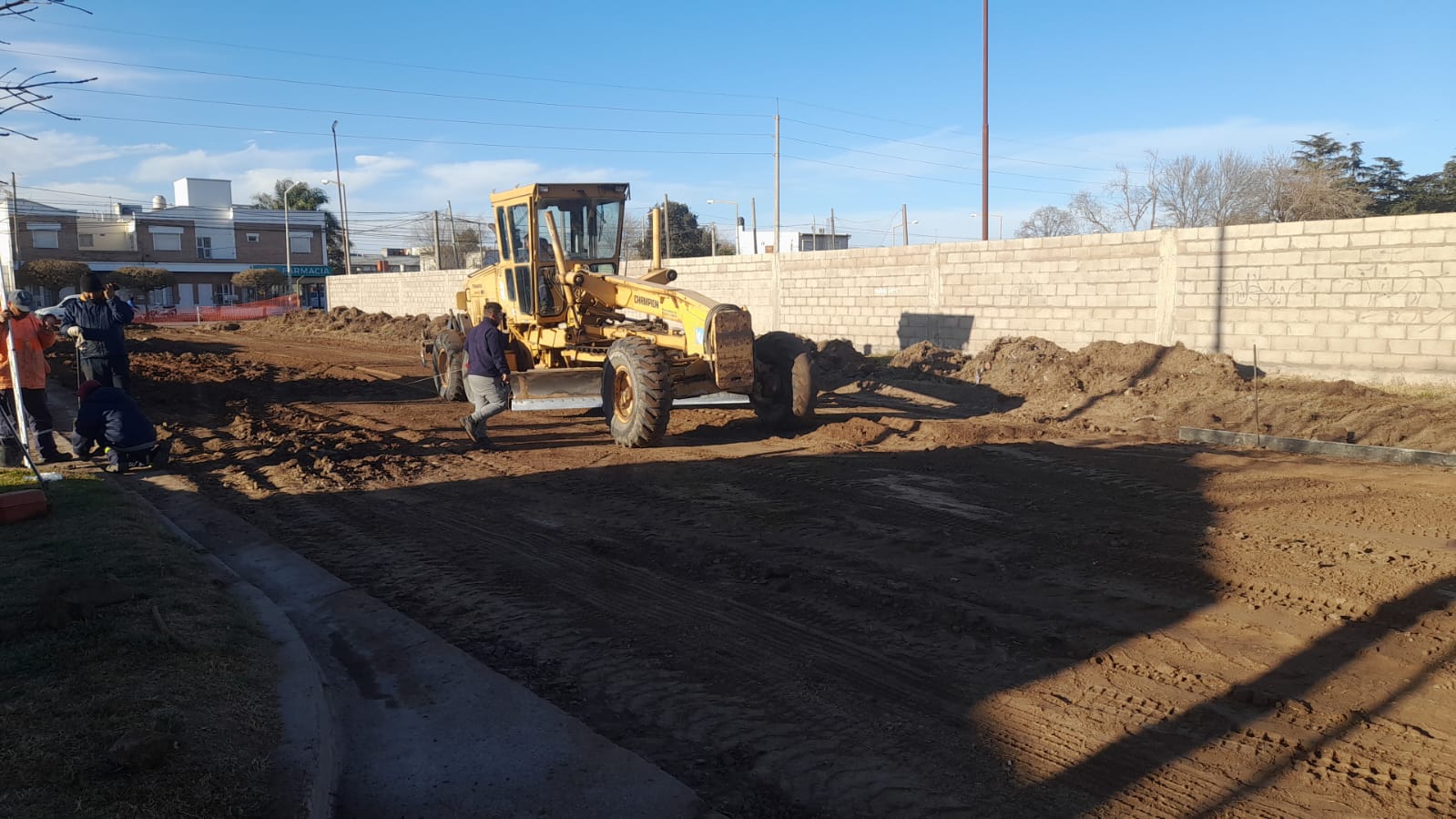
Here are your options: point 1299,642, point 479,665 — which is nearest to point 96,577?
point 479,665

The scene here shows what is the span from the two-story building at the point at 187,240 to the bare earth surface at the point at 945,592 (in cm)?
5324

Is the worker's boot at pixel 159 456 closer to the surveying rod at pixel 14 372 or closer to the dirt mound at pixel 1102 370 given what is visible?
the surveying rod at pixel 14 372

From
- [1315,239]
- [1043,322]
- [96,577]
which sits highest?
[1315,239]

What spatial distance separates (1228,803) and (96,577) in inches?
239

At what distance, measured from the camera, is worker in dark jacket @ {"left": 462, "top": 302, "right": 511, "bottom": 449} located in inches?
440

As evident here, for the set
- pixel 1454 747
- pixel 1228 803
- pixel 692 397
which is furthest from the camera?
pixel 692 397

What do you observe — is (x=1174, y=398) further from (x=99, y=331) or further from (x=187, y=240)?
(x=187, y=240)

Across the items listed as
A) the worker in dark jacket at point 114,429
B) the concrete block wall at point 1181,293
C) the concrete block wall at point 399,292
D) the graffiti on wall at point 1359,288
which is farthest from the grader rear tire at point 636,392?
the concrete block wall at point 399,292

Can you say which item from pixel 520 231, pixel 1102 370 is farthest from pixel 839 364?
pixel 520 231

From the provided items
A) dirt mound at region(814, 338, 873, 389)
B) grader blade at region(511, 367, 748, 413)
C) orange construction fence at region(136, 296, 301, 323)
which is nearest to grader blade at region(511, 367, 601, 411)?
grader blade at region(511, 367, 748, 413)

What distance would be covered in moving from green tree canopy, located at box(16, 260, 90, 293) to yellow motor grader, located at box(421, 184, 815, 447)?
51.2 m

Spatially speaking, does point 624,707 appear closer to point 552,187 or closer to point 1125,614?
point 1125,614

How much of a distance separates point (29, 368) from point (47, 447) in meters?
0.87

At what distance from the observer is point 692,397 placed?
11180 millimetres
